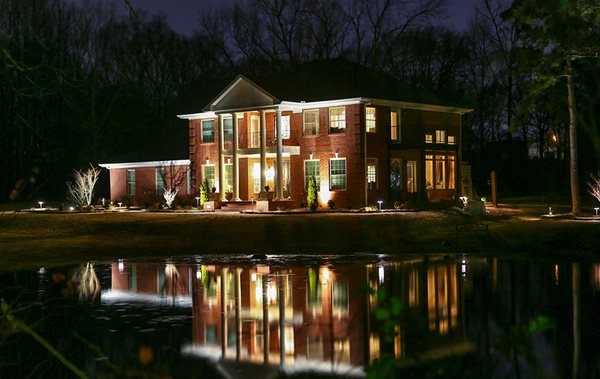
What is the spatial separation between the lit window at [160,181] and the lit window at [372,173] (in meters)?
14.5

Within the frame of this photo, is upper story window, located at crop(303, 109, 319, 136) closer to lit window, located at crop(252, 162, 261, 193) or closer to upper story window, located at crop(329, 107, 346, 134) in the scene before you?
upper story window, located at crop(329, 107, 346, 134)

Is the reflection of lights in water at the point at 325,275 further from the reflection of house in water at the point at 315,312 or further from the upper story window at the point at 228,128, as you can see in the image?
the upper story window at the point at 228,128

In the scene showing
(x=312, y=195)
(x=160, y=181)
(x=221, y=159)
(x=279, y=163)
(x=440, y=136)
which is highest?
(x=440, y=136)

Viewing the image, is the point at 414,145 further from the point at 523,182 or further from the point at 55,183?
the point at 55,183

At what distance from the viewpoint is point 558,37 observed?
27516 mm

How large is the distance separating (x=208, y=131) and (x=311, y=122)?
7738 mm

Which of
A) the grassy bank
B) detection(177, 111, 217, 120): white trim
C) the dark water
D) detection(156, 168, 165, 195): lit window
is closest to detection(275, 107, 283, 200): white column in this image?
the grassy bank

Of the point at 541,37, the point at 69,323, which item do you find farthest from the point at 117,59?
the point at 69,323

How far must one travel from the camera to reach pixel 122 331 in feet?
39.6

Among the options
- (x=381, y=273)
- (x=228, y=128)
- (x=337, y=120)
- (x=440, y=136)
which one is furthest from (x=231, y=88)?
(x=381, y=273)

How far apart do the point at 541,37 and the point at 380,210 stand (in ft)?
36.8

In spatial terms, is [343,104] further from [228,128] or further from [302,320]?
[302,320]

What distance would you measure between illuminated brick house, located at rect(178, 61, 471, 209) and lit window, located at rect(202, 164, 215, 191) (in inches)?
29.8

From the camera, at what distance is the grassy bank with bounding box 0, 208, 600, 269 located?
2517 cm
